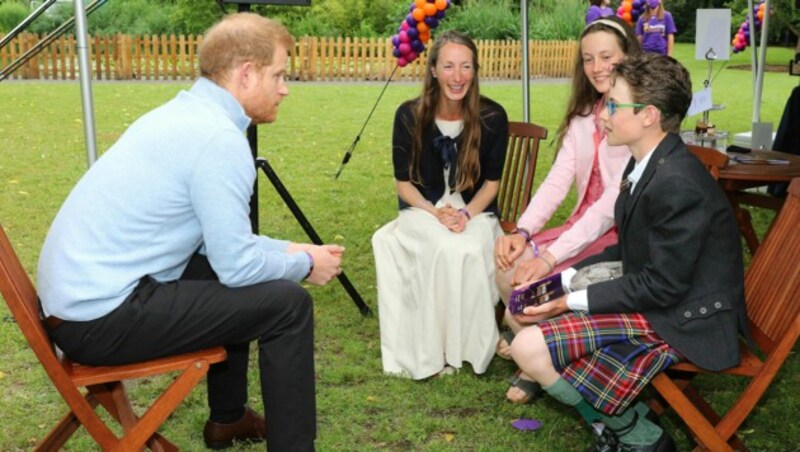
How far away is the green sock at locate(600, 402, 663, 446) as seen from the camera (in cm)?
306

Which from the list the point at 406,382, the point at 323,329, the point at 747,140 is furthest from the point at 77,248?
the point at 747,140

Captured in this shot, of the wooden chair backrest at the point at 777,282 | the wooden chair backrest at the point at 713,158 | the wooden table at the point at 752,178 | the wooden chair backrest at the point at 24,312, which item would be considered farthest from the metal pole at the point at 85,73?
the wooden table at the point at 752,178

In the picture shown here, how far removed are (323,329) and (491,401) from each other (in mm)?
1190

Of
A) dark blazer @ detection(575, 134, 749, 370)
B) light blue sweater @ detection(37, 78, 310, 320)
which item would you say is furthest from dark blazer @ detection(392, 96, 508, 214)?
light blue sweater @ detection(37, 78, 310, 320)

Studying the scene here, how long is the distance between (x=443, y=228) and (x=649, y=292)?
1.37 m

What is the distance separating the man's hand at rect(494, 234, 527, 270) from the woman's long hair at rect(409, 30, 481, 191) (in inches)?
17.8

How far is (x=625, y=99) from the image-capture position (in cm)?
304

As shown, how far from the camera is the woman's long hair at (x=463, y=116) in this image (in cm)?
426

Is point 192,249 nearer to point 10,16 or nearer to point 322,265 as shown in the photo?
point 322,265

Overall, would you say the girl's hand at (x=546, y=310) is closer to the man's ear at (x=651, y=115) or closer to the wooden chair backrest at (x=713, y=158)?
the man's ear at (x=651, y=115)

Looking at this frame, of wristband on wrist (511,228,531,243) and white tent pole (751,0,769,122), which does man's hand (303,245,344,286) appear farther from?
white tent pole (751,0,769,122)

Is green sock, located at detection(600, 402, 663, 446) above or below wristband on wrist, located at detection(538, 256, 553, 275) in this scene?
below

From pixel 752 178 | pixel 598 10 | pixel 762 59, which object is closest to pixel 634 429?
pixel 752 178

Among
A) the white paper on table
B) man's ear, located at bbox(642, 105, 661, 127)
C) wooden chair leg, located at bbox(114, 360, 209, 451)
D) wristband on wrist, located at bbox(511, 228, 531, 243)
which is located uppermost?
man's ear, located at bbox(642, 105, 661, 127)
